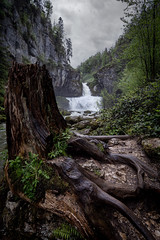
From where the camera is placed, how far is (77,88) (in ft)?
147

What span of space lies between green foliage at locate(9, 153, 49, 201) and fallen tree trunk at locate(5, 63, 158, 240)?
5.3 inches

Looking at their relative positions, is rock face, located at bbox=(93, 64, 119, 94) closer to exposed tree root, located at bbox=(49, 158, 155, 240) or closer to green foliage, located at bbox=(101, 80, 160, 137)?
A: green foliage, located at bbox=(101, 80, 160, 137)

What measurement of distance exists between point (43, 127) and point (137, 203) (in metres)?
2.37

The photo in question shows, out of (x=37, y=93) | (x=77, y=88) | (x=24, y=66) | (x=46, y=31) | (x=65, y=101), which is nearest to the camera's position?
(x=24, y=66)

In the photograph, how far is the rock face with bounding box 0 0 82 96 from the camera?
831 inches

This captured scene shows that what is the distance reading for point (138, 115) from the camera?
4562 millimetres

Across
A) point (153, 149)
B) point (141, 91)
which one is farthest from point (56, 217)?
point (141, 91)

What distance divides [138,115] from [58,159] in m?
3.97

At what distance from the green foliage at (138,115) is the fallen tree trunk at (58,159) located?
1.74 metres

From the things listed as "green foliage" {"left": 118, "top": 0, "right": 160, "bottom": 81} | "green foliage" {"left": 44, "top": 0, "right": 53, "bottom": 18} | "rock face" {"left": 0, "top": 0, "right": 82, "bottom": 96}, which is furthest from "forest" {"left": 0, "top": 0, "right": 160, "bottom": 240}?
"green foliage" {"left": 44, "top": 0, "right": 53, "bottom": 18}

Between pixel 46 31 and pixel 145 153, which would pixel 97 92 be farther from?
pixel 145 153

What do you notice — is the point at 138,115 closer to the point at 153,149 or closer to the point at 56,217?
the point at 153,149

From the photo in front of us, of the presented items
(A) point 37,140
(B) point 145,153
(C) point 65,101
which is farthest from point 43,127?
(C) point 65,101

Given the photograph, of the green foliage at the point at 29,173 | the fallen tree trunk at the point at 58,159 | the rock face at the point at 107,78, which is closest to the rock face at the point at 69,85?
the rock face at the point at 107,78
